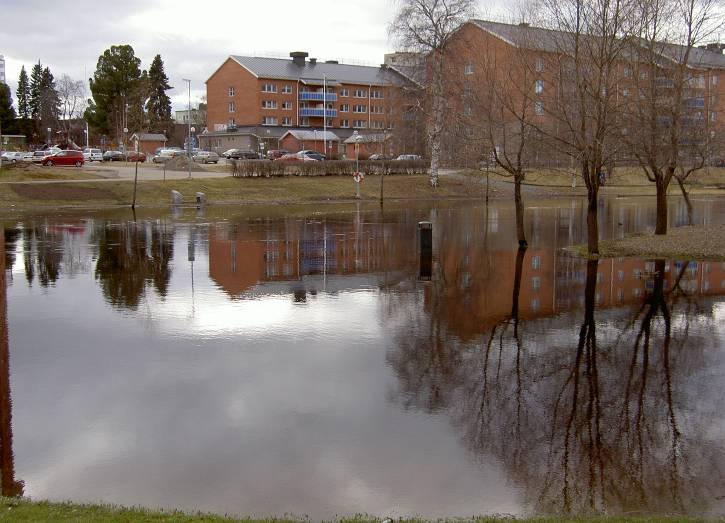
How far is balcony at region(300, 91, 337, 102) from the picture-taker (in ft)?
338

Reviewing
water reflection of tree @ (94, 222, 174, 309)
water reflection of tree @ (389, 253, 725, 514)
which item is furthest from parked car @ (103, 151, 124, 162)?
water reflection of tree @ (389, 253, 725, 514)

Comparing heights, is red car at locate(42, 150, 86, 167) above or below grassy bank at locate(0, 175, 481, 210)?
above

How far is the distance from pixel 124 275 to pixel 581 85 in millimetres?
15388

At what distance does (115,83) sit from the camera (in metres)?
95.9

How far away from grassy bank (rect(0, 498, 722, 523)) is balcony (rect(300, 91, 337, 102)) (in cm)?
9716

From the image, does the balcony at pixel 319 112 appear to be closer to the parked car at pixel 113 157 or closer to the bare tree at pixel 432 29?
the parked car at pixel 113 157

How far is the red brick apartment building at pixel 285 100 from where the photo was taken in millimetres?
98750

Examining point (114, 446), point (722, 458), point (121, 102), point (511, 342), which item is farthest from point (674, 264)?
point (121, 102)

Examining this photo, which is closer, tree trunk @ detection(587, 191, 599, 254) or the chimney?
tree trunk @ detection(587, 191, 599, 254)

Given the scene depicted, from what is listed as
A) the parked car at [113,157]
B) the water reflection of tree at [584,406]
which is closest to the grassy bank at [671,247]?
the water reflection of tree at [584,406]

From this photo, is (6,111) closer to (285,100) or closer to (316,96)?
(285,100)

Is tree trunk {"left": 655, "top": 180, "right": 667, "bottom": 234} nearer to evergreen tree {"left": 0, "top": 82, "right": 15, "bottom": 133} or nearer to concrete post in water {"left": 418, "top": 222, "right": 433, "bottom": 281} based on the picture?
concrete post in water {"left": 418, "top": 222, "right": 433, "bottom": 281}

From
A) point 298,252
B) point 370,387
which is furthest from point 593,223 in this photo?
point 370,387

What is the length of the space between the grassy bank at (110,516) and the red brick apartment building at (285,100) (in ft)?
286
